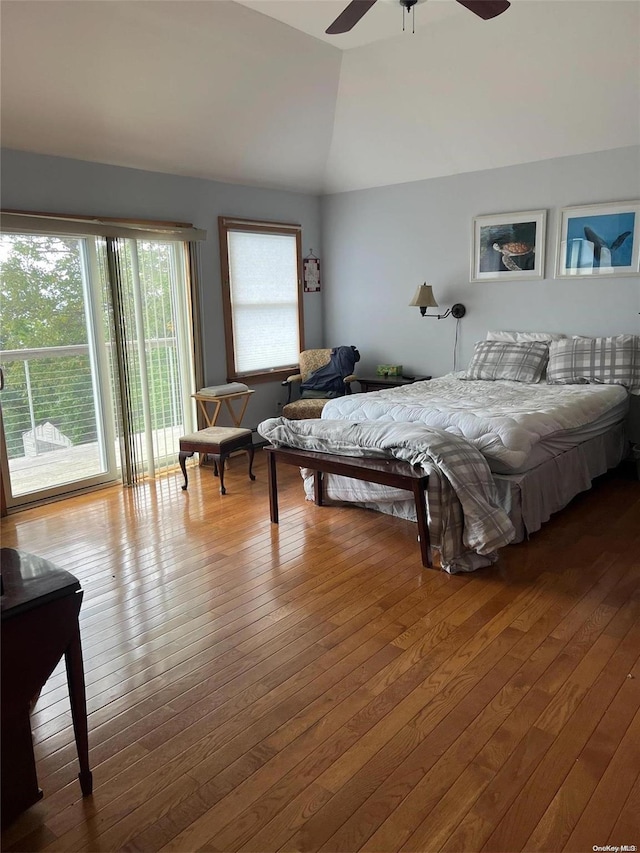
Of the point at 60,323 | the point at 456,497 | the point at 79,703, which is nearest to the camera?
the point at 79,703

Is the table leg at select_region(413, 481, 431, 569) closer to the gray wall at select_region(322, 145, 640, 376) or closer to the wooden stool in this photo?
the wooden stool

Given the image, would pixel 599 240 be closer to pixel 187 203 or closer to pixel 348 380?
pixel 348 380

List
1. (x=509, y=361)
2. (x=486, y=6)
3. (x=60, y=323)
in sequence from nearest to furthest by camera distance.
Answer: (x=486, y=6), (x=60, y=323), (x=509, y=361)

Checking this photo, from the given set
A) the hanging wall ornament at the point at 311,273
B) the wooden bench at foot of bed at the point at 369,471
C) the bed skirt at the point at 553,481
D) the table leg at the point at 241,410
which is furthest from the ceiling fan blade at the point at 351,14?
the hanging wall ornament at the point at 311,273

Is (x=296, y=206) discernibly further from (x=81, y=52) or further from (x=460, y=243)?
(x=81, y=52)

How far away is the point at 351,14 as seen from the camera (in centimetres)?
303

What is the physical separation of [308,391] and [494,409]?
245 centimetres

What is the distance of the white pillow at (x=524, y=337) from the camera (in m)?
5.22

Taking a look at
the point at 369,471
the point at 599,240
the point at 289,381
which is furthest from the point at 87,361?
the point at 599,240

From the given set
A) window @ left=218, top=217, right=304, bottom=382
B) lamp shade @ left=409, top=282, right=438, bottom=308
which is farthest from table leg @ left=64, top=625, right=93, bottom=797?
lamp shade @ left=409, top=282, right=438, bottom=308

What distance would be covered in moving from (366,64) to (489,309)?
2253 millimetres

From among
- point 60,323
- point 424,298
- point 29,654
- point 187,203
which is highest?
point 187,203

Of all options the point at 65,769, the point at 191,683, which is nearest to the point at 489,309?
the point at 191,683

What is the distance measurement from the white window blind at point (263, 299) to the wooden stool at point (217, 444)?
1223 mm
